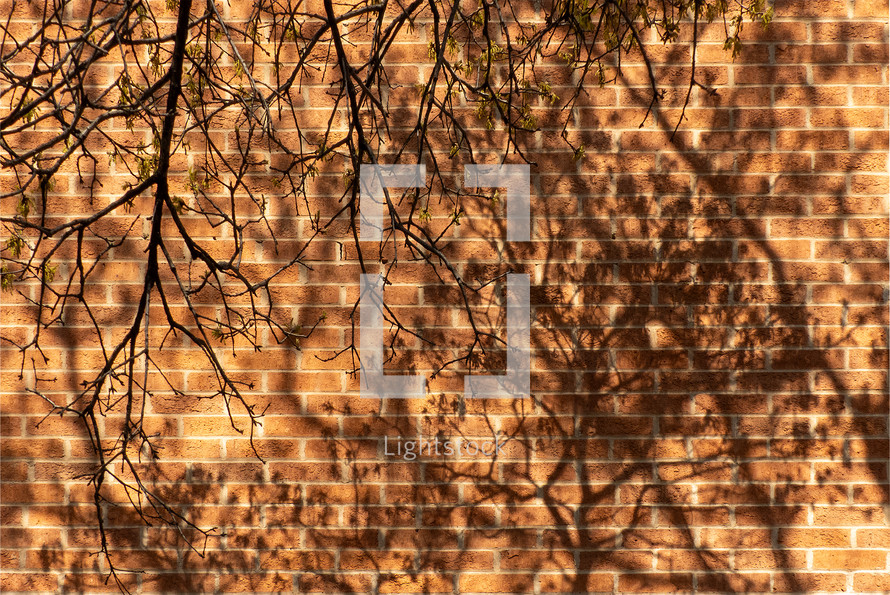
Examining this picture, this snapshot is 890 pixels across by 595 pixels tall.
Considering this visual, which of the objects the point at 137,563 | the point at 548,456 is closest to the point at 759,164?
the point at 548,456

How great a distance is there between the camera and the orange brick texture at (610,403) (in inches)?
98.5

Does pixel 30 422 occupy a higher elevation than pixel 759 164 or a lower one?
lower

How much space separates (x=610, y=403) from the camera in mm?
2520

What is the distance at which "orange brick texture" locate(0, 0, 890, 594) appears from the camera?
2502mm

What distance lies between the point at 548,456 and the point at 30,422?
216 centimetres

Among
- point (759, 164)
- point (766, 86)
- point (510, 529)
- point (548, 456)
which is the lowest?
point (510, 529)

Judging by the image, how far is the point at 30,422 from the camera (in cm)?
254

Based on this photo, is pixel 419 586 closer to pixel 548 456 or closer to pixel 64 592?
pixel 548 456
